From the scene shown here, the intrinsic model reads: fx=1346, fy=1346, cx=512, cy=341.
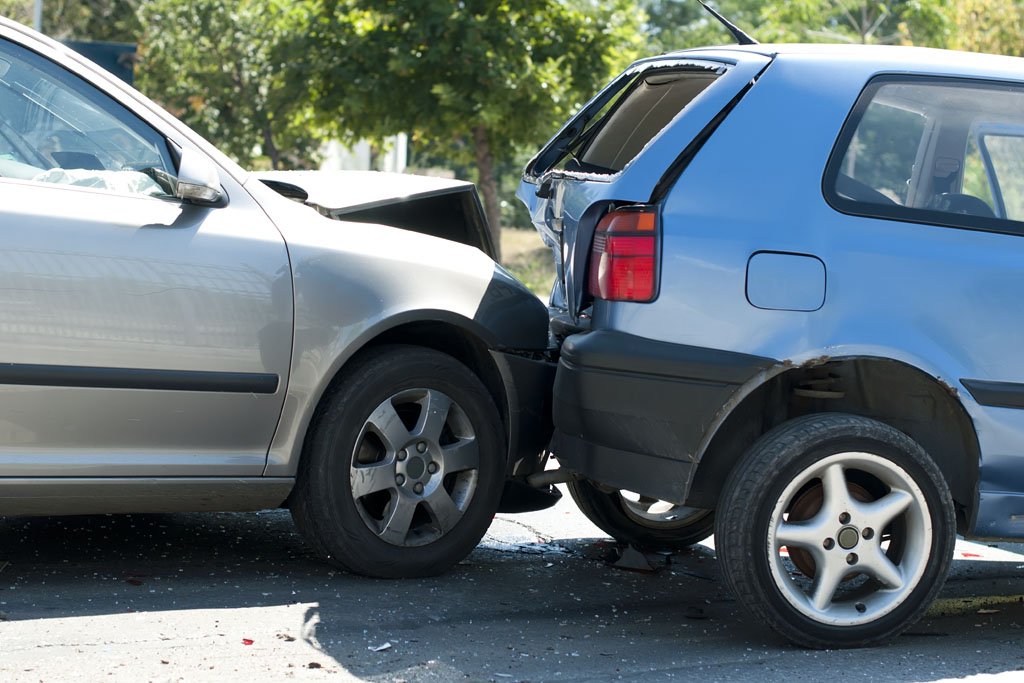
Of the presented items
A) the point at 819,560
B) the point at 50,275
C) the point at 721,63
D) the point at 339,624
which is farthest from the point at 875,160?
the point at 50,275

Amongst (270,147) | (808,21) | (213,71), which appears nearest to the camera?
(213,71)

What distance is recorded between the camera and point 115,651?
148 inches

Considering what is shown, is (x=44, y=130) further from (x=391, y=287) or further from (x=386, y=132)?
(x=386, y=132)

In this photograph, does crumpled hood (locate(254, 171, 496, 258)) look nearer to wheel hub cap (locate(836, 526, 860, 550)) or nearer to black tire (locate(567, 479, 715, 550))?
black tire (locate(567, 479, 715, 550))

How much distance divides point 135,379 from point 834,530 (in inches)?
85.8

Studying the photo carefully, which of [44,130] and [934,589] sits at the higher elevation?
[44,130]

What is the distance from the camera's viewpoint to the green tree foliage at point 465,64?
48.8ft

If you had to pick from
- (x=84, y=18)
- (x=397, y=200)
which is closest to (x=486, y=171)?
(x=397, y=200)

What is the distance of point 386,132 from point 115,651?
12819 millimetres

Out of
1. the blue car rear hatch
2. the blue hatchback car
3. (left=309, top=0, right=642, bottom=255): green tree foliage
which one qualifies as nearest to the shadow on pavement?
the blue hatchback car

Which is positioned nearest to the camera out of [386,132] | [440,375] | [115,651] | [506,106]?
[115,651]

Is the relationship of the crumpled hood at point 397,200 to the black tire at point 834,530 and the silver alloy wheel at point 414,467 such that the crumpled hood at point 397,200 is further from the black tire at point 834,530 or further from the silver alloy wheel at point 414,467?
the black tire at point 834,530

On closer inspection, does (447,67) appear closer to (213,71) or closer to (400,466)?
(213,71)

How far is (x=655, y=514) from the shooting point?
5516mm
